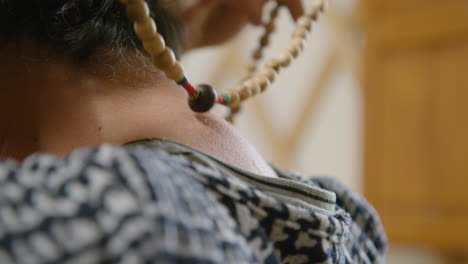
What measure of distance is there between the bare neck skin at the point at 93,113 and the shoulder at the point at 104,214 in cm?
9

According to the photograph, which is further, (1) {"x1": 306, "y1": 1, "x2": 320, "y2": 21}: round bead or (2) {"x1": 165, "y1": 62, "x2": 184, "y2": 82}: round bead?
(1) {"x1": 306, "y1": 1, "x2": 320, "y2": 21}: round bead

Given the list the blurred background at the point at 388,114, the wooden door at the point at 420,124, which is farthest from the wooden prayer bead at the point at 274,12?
the wooden door at the point at 420,124

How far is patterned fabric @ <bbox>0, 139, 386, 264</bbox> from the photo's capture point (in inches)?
7.4

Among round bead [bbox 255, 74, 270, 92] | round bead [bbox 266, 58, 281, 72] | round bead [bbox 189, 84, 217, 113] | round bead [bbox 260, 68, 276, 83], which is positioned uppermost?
round bead [bbox 266, 58, 281, 72]

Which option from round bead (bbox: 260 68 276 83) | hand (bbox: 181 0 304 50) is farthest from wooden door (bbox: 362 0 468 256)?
round bead (bbox: 260 68 276 83)

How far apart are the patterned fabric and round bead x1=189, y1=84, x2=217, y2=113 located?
0.21ft

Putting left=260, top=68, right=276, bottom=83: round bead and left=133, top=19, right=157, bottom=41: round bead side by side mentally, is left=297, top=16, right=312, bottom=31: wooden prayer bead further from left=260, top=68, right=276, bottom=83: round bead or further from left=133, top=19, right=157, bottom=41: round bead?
left=133, top=19, right=157, bottom=41: round bead

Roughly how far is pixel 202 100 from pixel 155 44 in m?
0.04

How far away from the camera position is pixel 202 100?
313 millimetres

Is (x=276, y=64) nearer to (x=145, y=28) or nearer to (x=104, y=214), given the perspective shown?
(x=145, y=28)

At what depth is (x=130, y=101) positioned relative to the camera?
12.2 inches

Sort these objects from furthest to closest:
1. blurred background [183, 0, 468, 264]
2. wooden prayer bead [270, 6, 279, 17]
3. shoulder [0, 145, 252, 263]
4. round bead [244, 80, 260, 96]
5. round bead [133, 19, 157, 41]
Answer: blurred background [183, 0, 468, 264], wooden prayer bead [270, 6, 279, 17], round bead [244, 80, 260, 96], round bead [133, 19, 157, 41], shoulder [0, 145, 252, 263]

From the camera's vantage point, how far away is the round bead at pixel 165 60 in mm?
301

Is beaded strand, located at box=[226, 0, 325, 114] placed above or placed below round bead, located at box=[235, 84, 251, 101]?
above
